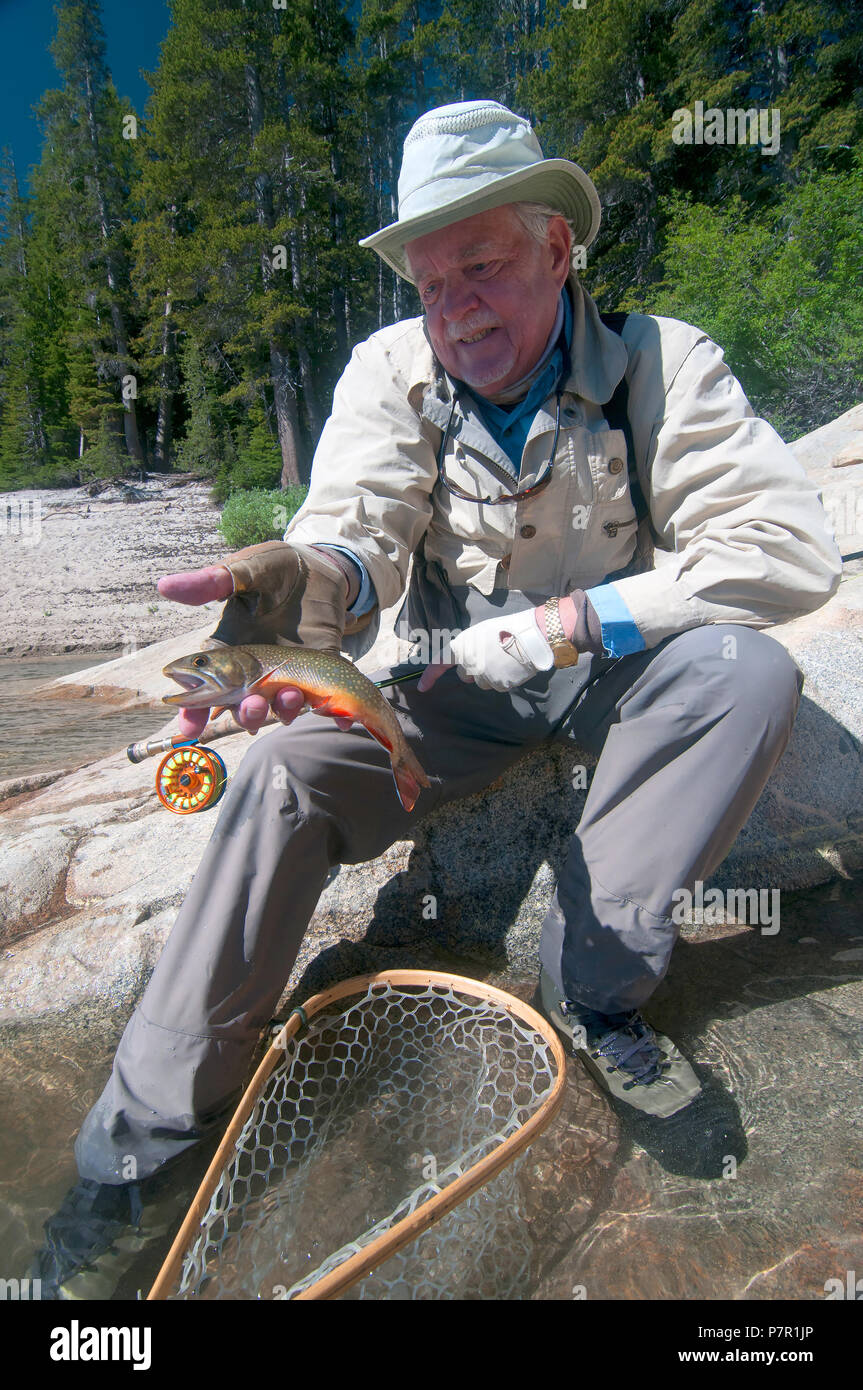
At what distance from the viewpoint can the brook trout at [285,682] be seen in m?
1.86

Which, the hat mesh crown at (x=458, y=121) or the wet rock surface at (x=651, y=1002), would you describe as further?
the hat mesh crown at (x=458, y=121)

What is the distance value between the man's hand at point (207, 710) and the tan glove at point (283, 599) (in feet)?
0.25

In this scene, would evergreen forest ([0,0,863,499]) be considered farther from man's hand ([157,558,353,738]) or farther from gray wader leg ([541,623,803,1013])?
man's hand ([157,558,353,738])

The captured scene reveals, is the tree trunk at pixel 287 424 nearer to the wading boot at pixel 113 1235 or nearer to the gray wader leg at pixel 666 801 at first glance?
the gray wader leg at pixel 666 801

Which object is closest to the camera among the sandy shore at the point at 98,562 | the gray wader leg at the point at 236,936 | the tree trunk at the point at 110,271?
the gray wader leg at the point at 236,936

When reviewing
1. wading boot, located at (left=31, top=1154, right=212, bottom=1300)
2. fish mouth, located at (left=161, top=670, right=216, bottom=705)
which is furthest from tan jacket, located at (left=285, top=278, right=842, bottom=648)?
wading boot, located at (left=31, top=1154, right=212, bottom=1300)

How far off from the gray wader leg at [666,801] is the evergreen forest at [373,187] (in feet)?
54.8

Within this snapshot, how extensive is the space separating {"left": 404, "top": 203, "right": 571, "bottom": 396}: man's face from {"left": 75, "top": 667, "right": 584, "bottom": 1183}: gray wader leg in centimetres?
133

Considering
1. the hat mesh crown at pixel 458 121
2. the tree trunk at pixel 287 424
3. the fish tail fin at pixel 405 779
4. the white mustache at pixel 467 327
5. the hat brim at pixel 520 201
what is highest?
the tree trunk at pixel 287 424

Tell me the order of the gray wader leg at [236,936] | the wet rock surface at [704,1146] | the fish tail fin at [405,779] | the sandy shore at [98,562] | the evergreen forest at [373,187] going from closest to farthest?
the wet rock surface at [704,1146] < the gray wader leg at [236,936] < the fish tail fin at [405,779] < the sandy shore at [98,562] < the evergreen forest at [373,187]

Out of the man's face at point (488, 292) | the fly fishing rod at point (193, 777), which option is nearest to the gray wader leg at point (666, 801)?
the fly fishing rod at point (193, 777)

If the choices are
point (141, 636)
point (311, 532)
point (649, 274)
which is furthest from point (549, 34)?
point (311, 532)

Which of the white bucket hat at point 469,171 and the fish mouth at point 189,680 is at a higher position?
the white bucket hat at point 469,171

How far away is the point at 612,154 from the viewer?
24.9 metres
